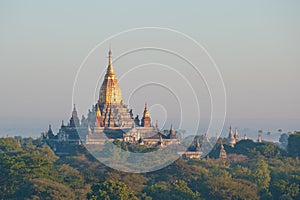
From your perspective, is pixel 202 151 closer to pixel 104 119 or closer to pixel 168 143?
pixel 168 143

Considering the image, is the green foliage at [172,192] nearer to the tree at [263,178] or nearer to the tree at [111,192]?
the tree at [111,192]

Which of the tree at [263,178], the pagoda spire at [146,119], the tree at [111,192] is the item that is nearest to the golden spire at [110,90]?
the pagoda spire at [146,119]

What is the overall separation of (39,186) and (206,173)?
1913cm

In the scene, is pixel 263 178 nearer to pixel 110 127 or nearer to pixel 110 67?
pixel 110 127

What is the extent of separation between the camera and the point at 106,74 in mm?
138000

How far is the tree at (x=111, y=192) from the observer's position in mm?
64562

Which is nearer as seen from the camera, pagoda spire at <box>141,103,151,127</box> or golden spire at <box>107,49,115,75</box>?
pagoda spire at <box>141,103,151,127</box>

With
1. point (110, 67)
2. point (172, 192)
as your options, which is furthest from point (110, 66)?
point (172, 192)

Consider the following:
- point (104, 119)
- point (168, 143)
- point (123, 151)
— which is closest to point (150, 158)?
point (123, 151)

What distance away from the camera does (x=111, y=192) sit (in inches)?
2564

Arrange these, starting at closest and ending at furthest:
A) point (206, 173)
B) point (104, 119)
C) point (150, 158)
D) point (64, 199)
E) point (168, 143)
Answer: point (64, 199) < point (206, 173) < point (150, 158) < point (168, 143) < point (104, 119)

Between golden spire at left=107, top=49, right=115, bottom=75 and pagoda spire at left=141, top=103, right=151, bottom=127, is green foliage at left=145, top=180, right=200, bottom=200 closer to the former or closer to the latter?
pagoda spire at left=141, top=103, right=151, bottom=127

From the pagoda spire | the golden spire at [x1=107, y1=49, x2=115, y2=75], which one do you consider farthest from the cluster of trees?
the golden spire at [x1=107, y1=49, x2=115, y2=75]

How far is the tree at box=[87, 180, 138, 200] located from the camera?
6456 centimetres
